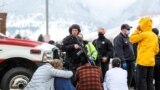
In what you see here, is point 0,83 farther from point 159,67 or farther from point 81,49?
point 159,67

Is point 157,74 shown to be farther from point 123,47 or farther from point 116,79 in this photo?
point 116,79

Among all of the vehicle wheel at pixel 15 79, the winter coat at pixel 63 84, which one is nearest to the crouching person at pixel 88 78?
the winter coat at pixel 63 84

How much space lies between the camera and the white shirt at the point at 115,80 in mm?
10898

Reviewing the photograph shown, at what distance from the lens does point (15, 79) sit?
12172mm

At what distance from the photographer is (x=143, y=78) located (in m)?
11.5

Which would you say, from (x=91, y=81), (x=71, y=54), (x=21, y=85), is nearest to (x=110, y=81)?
(x=91, y=81)

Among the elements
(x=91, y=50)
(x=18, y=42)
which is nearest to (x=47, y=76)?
(x=18, y=42)

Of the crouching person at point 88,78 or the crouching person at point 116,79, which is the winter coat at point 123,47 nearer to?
the crouching person at point 116,79

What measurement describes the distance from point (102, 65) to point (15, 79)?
106 inches

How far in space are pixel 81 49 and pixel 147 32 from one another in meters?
1.43

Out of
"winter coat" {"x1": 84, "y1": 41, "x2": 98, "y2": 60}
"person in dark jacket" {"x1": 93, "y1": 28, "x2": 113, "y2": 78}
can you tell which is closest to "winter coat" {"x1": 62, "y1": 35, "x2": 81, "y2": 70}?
"winter coat" {"x1": 84, "y1": 41, "x2": 98, "y2": 60}

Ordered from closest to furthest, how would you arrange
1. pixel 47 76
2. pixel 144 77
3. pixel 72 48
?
1. pixel 47 76
2. pixel 144 77
3. pixel 72 48

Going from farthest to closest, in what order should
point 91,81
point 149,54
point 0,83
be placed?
point 0,83 → point 149,54 → point 91,81

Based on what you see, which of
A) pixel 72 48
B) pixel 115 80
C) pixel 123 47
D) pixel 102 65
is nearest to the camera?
pixel 115 80
